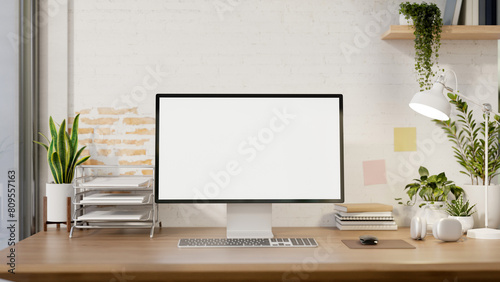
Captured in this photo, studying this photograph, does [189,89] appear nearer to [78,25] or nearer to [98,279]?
[78,25]

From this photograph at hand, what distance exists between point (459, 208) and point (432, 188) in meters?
0.15

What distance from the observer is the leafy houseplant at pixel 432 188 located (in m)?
2.07

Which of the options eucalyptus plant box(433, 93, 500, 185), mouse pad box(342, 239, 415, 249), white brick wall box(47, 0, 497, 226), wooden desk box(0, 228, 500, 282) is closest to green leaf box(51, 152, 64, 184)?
white brick wall box(47, 0, 497, 226)

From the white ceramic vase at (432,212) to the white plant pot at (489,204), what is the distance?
0.58 ft

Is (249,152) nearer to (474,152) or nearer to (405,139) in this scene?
(405,139)

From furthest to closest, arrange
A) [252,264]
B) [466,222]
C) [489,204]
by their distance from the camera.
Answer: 1. [489,204]
2. [466,222]
3. [252,264]

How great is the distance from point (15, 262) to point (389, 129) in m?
1.77

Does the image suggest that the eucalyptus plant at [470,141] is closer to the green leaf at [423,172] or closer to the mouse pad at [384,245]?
the green leaf at [423,172]

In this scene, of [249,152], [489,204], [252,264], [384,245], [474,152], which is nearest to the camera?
[252,264]

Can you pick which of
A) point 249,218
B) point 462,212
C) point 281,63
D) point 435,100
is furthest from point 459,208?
point 281,63

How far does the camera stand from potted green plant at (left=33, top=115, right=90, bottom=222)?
6.68 ft

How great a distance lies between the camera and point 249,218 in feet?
6.10

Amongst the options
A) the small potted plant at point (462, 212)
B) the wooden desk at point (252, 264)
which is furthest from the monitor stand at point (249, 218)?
the small potted plant at point (462, 212)

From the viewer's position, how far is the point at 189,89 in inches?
87.8
